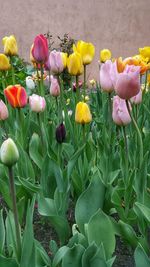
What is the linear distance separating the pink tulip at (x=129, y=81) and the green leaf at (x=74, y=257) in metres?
0.49

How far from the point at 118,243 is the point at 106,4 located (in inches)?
249

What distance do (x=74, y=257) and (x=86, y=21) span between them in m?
6.60

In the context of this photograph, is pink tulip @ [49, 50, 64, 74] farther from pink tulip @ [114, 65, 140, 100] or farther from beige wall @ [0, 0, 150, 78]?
beige wall @ [0, 0, 150, 78]

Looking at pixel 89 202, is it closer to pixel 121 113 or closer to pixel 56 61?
pixel 121 113

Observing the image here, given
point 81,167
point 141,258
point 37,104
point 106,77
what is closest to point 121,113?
point 106,77

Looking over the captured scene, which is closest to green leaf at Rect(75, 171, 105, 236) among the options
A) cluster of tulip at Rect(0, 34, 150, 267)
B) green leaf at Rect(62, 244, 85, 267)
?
cluster of tulip at Rect(0, 34, 150, 267)

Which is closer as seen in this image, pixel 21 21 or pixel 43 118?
pixel 43 118

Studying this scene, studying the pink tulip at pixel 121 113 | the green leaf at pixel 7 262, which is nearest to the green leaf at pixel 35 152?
the pink tulip at pixel 121 113

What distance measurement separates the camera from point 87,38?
7.64 meters

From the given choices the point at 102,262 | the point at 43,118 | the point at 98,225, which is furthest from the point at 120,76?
the point at 43,118

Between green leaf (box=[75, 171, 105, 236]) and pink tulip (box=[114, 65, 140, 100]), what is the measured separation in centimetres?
34

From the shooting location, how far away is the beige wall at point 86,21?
23.6 ft

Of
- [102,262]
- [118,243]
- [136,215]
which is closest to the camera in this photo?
[102,262]

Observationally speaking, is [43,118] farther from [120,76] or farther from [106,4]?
[106,4]
